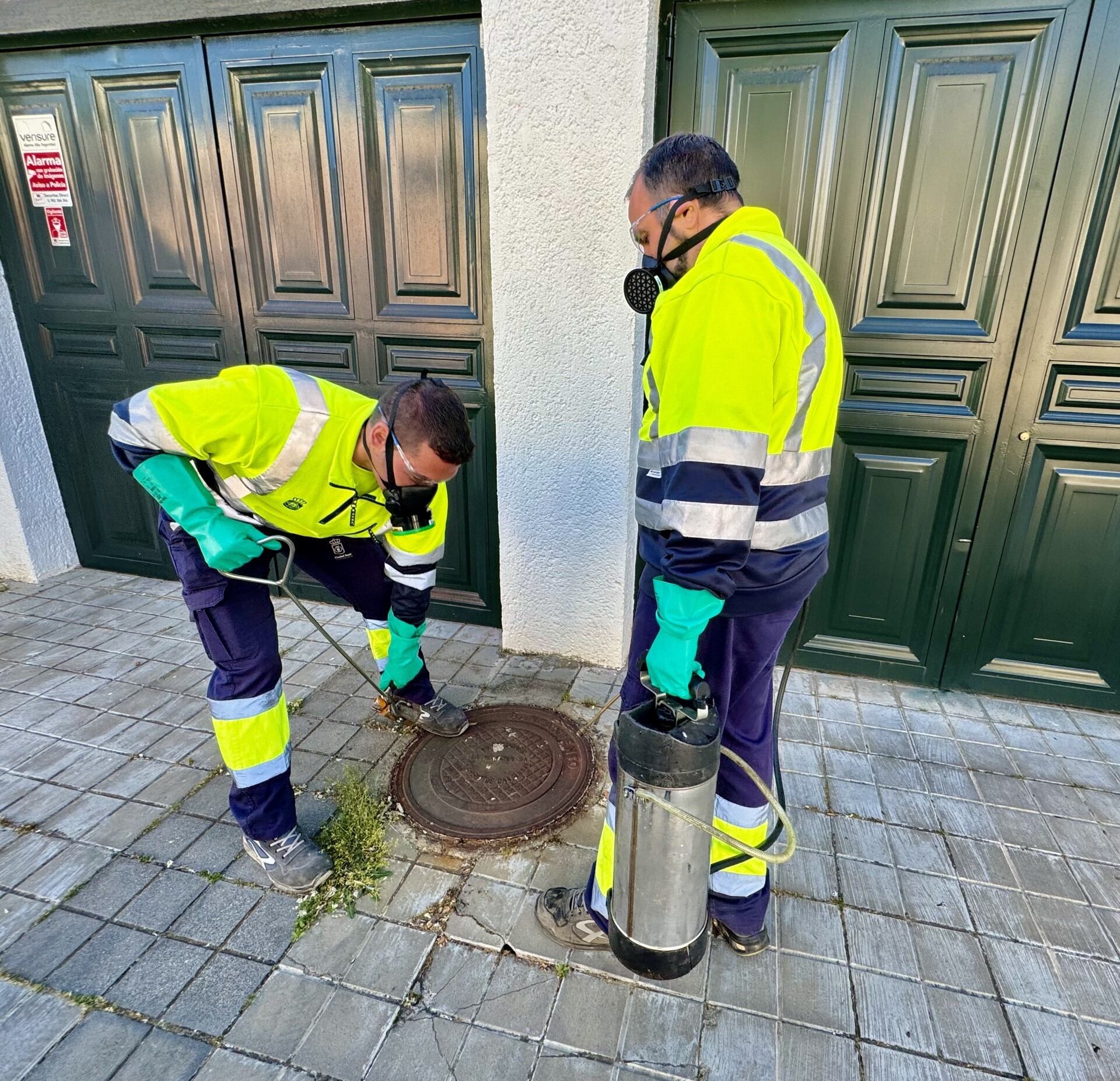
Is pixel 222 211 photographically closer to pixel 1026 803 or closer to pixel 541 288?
pixel 541 288

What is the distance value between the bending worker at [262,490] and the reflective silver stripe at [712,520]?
87 centimetres

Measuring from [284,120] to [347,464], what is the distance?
255 cm

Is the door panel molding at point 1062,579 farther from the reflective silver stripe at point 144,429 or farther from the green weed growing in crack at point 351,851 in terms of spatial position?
the reflective silver stripe at point 144,429

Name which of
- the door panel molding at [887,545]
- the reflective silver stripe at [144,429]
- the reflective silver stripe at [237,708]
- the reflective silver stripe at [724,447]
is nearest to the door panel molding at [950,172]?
the door panel molding at [887,545]

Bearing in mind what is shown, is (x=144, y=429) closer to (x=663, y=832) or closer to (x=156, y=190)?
(x=663, y=832)

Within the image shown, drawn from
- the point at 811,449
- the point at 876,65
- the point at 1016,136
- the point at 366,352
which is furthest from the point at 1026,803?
the point at 366,352

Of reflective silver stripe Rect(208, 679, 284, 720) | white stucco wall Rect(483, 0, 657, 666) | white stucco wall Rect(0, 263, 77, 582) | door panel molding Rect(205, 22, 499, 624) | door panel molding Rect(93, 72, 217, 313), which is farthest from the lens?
white stucco wall Rect(0, 263, 77, 582)

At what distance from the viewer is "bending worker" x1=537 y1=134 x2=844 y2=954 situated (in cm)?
141

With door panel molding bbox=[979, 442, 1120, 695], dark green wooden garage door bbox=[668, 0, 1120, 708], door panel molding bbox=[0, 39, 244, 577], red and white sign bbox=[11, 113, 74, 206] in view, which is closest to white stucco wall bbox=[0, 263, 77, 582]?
door panel molding bbox=[0, 39, 244, 577]

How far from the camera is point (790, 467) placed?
1.59 meters

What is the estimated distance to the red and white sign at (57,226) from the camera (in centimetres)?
409

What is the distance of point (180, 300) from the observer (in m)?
4.07

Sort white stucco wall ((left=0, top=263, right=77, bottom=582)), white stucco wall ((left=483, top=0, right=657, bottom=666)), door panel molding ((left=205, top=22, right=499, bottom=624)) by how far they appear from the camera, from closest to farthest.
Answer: white stucco wall ((left=483, top=0, right=657, bottom=666)) < door panel molding ((left=205, top=22, right=499, bottom=624)) < white stucco wall ((left=0, top=263, right=77, bottom=582))

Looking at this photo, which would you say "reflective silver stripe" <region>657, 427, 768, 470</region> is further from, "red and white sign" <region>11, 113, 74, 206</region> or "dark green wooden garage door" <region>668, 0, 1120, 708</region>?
"red and white sign" <region>11, 113, 74, 206</region>
